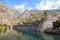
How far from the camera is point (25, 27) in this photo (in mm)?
112125

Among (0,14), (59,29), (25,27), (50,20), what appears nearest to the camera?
(59,29)

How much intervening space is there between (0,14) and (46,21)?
109832mm

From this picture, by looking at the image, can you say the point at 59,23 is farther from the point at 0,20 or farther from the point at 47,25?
the point at 0,20

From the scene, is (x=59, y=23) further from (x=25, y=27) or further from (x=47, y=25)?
(x=25, y=27)

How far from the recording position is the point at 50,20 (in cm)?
6394

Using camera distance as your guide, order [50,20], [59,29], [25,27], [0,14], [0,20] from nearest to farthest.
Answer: [59,29], [50,20], [25,27], [0,20], [0,14]

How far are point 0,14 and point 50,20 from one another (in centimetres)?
11209

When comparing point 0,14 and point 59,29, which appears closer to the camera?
point 59,29

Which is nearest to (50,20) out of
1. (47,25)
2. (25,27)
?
(47,25)

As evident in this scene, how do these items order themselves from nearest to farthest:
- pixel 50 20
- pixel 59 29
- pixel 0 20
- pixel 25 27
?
pixel 59 29 < pixel 50 20 < pixel 25 27 < pixel 0 20

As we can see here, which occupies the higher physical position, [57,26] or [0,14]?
[0,14]

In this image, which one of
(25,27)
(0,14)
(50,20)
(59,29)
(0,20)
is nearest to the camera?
(59,29)

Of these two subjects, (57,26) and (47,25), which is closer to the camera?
(57,26)

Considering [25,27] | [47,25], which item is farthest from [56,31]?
[25,27]
